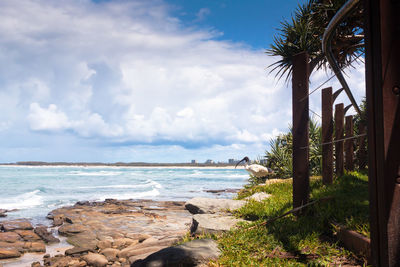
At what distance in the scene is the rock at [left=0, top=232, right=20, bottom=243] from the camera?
9984mm

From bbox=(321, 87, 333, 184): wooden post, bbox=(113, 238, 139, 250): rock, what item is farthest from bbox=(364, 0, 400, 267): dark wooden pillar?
bbox=(113, 238, 139, 250): rock

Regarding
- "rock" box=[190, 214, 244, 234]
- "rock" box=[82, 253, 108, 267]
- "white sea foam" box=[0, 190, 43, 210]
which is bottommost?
"white sea foam" box=[0, 190, 43, 210]

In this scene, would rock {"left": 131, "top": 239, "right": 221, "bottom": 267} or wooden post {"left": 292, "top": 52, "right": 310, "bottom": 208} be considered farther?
wooden post {"left": 292, "top": 52, "right": 310, "bottom": 208}

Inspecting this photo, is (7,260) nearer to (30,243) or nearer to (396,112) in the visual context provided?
(30,243)

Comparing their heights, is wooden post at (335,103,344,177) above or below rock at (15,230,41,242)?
above

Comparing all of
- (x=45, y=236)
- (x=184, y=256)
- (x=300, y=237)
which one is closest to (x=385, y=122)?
(x=300, y=237)

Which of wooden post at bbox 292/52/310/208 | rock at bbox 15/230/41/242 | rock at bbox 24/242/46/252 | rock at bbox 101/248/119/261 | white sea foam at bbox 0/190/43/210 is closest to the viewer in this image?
wooden post at bbox 292/52/310/208

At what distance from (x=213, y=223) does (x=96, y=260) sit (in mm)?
3335

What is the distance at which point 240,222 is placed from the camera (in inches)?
230

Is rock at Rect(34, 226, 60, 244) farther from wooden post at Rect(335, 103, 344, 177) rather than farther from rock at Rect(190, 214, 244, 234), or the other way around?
wooden post at Rect(335, 103, 344, 177)

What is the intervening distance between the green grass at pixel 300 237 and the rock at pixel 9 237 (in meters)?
8.01

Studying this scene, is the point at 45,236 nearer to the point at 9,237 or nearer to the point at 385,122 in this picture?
the point at 9,237

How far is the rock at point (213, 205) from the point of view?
751cm

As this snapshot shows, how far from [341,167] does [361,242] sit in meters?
4.96
